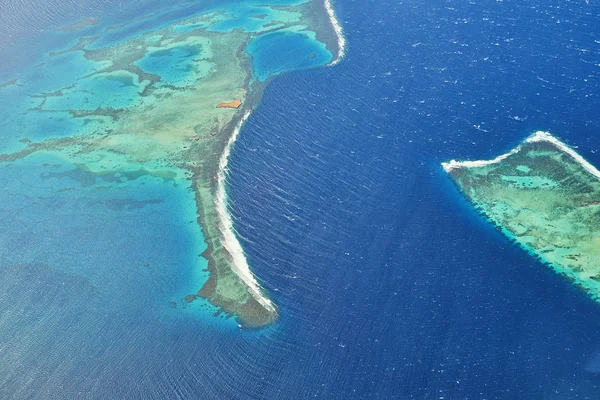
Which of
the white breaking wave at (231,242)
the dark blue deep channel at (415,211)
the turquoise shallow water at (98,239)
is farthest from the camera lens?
the white breaking wave at (231,242)

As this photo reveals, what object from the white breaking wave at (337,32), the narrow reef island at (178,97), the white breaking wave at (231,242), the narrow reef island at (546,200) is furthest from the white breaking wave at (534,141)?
the white breaking wave at (337,32)

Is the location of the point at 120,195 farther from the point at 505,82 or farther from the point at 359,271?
the point at 505,82

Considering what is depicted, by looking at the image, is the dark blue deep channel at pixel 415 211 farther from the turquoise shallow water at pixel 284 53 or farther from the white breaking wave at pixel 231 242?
the turquoise shallow water at pixel 284 53

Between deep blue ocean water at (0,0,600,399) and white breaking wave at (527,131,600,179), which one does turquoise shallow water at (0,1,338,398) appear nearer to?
deep blue ocean water at (0,0,600,399)

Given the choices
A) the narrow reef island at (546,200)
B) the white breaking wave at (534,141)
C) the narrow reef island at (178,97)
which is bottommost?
the narrow reef island at (546,200)

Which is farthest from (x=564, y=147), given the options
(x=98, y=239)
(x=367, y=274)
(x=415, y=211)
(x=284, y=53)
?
(x=98, y=239)

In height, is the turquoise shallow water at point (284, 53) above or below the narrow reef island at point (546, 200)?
above

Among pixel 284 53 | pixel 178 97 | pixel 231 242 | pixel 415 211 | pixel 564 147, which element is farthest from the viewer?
pixel 284 53

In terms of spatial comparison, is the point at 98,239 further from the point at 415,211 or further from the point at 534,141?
the point at 534,141

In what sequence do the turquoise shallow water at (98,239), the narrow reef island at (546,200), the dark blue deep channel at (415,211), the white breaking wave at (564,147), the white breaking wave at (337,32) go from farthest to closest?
1. the white breaking wave at (337,32)
2. the white breaking wave at (564,147)
3. the narrow reef island at (546,200)
4. the turquoise shallow water at (98,239)
5. the dark blue deep channel at (415,211)
